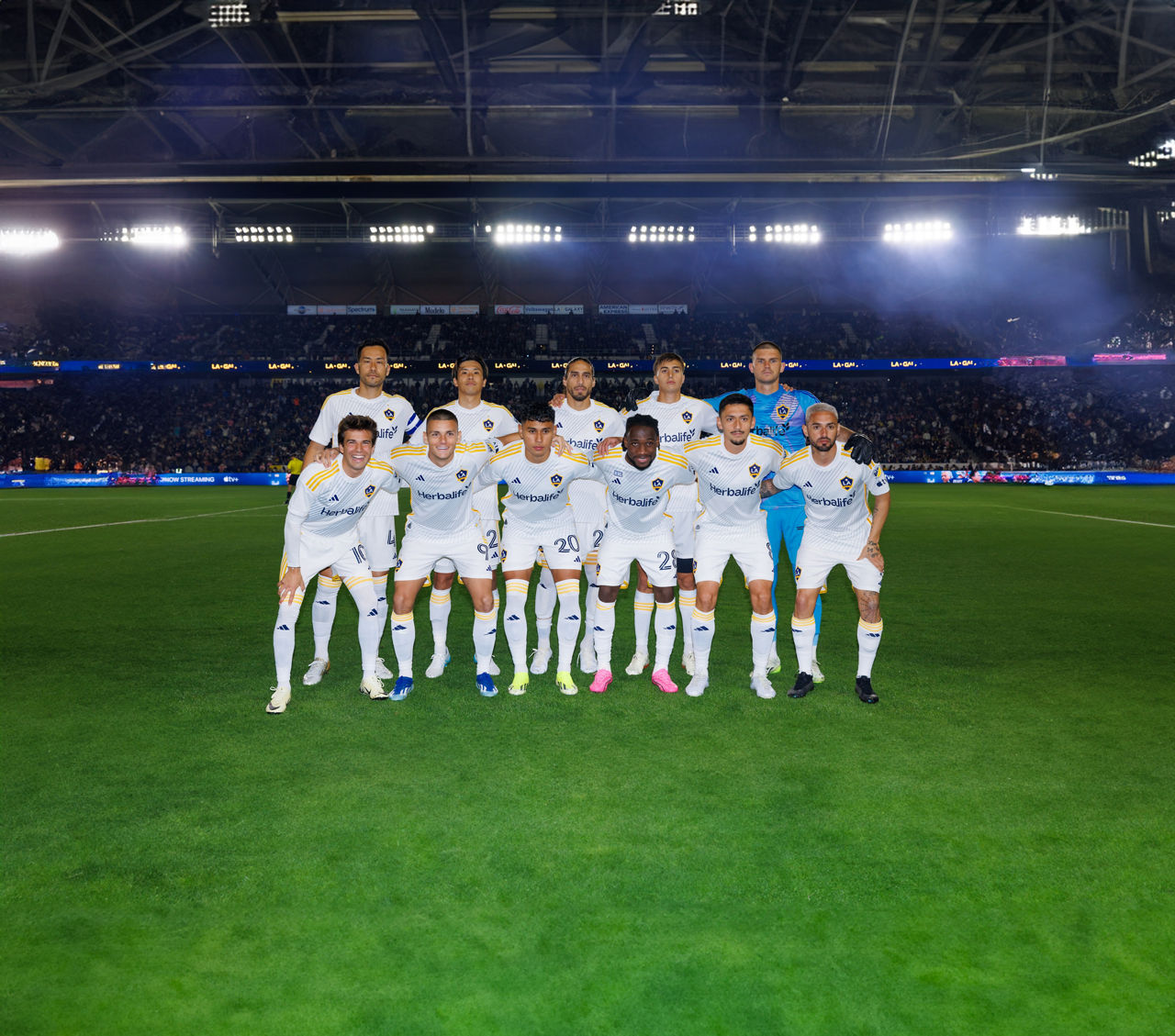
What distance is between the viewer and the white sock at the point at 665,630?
7121mm

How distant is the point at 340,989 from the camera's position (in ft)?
10.1

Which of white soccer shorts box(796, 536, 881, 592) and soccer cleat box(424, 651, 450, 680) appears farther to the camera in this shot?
soccer cleat box(424, 651, 450, 680)

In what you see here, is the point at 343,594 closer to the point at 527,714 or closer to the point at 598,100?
the point at 527,714

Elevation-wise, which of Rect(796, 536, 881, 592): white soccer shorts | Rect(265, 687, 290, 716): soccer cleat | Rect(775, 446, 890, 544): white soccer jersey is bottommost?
Rect(265, 687, 290, 716): soccer cleat

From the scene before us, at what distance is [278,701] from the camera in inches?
254

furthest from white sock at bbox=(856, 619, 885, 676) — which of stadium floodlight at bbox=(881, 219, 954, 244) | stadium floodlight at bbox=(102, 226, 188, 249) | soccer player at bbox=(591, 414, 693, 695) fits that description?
stadium floodlight at bbox=(102, 226, 188, 249)

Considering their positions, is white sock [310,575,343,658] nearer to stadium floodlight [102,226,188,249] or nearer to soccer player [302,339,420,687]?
soccer player [302,339,420,687]

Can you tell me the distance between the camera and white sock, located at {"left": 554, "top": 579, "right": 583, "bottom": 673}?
7108 millimetres

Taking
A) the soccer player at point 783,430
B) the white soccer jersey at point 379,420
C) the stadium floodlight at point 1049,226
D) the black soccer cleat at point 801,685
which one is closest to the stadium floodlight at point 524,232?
the stadium floodlight at point 1049,226

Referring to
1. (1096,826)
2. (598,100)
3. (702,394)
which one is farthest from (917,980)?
(702,394)

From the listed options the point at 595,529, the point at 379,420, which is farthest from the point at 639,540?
the point at 379,420

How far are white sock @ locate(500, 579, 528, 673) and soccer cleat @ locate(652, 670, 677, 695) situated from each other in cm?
109

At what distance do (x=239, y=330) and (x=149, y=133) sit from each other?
13872 millimetres

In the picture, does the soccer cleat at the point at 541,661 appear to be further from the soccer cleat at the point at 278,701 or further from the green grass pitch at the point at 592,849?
the soccer cleat at the point at 278,701
